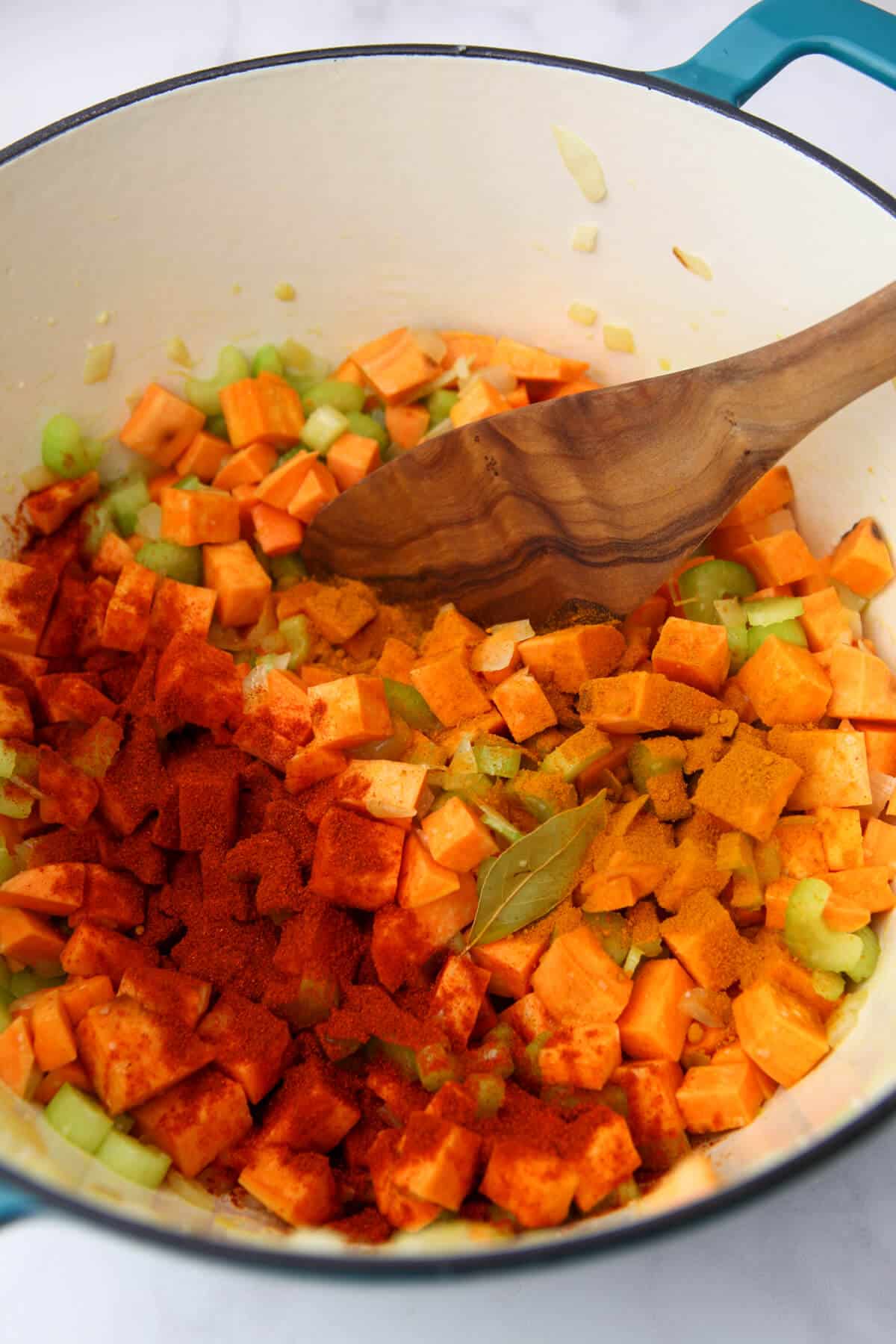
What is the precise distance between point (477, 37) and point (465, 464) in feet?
4.04

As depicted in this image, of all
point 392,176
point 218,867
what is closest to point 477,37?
point 392,176

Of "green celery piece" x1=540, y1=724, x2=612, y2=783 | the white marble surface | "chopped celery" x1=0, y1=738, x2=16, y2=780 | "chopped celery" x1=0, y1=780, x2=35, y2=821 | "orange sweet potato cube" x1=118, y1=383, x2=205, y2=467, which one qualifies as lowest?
the white marble surface

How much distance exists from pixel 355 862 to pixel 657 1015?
424 mm

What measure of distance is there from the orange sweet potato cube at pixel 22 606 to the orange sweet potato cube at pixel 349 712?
0.43 metres

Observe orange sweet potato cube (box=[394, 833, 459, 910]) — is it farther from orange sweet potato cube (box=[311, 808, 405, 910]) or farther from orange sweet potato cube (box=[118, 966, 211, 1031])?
orange sweet potato cube (box=[118, 966, 211, 1031])

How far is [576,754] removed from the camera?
1493 millimetres

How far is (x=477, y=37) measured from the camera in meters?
2.32

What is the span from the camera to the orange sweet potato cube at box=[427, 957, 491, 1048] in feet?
Answer: 4.45

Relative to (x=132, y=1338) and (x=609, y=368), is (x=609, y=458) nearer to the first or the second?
(x=609, y=368)

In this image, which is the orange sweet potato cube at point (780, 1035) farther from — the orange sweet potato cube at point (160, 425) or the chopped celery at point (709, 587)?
the orange sweet potato cube at point (160, 425)

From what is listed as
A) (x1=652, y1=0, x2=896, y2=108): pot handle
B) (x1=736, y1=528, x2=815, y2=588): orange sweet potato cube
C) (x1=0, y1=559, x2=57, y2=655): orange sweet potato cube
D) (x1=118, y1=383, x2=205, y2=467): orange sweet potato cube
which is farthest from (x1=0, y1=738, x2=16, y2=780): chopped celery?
(x1=652, y1=0, x2=896, y2=108): pot handle

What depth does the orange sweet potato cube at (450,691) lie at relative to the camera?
1587 mm

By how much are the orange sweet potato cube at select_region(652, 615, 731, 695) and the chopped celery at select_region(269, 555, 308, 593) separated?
0.62 meters

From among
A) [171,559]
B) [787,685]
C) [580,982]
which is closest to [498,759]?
[580,982]
